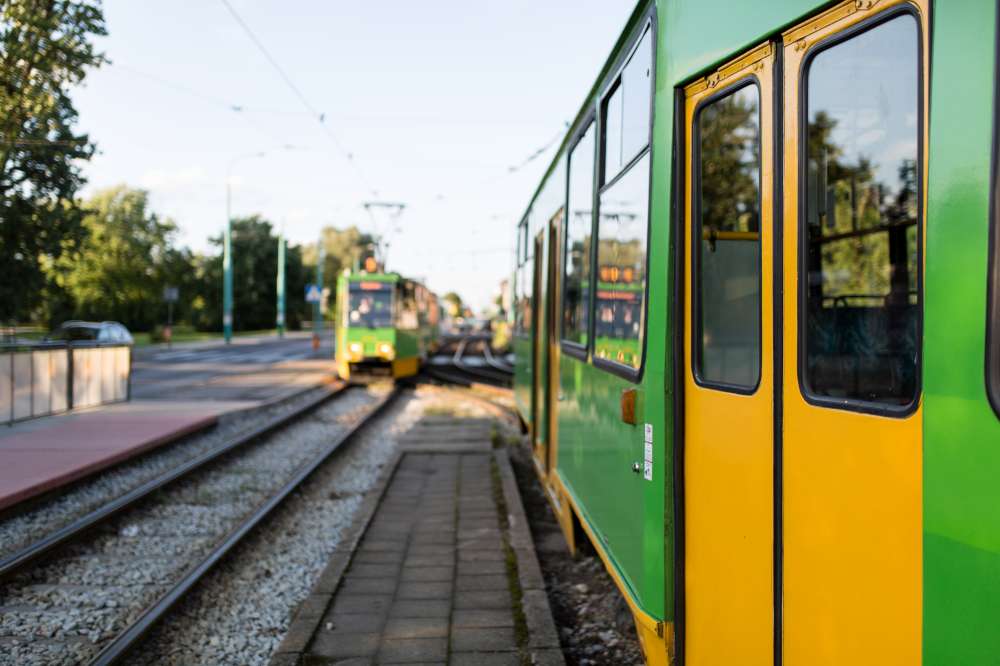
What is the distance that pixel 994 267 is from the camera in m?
1.82

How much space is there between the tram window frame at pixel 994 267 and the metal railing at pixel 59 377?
36.9ft

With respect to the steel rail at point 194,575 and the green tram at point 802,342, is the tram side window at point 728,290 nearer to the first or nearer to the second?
the green tram at point 802,342

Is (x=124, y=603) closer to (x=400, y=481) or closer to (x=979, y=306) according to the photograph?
(x=400, y=481)

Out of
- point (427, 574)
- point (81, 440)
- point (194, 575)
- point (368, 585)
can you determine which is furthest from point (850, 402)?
point (81, 440)

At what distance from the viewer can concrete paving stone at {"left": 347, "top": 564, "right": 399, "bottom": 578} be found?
5.61 metres

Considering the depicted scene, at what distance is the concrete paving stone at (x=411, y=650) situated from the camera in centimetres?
423

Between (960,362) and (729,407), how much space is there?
102 cm

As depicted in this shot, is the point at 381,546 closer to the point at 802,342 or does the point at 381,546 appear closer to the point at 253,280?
the point at 802,342

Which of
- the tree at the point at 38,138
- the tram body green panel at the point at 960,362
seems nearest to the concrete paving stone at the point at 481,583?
the tram body green panel at the point at 960,362

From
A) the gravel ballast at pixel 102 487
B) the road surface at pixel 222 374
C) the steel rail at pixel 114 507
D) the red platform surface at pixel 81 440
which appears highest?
the red platform surface at pixel 81 440

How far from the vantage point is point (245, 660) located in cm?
449

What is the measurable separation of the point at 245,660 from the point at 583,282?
9.30 ft

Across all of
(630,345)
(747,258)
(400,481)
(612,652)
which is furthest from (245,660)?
(400,481)

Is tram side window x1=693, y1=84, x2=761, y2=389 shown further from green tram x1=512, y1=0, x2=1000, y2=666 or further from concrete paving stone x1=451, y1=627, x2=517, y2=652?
concrete paving stone x1=451, y1=627, x2=517, y2=652
